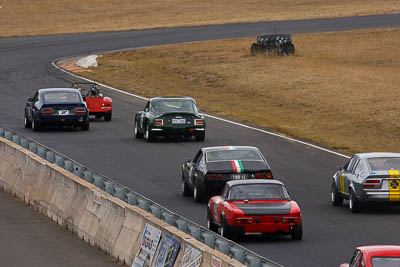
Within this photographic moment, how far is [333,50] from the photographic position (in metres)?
73.1

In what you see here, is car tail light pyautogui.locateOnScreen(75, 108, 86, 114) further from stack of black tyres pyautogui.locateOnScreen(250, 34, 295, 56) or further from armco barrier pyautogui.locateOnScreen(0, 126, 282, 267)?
stack of black tyres pyautogui.locateOnScreen(250, 34, 295, 56)

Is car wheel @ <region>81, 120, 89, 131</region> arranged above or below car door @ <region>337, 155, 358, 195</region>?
below

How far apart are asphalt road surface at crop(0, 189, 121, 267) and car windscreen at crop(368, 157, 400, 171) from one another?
6828 millimetres

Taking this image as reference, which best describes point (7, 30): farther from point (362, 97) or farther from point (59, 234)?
point (59, 234)

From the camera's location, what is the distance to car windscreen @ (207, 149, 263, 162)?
82.3 feet

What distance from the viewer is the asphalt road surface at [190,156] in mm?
20547

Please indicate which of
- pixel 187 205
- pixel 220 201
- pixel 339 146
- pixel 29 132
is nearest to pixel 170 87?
pixel 29 132

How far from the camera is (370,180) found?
23.6 m

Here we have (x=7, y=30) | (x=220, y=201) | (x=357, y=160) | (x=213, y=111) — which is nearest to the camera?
(x=220, y=201)

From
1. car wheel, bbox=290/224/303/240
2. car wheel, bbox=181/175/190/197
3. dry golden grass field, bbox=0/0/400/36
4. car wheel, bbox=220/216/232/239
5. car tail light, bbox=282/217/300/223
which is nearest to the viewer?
car tail light, bbox=282/217/300/223

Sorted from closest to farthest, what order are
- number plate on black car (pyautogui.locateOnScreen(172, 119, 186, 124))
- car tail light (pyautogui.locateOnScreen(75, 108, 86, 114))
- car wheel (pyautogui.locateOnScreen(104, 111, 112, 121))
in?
number plate on black car (pyautogui.locateOnScreen(172, 119, 186, 124)) → car tail light (pyautogui.locateOnScreen(75, 108, 86, 114)) → car wheel (pyautogui.locateOnScreen(104, 111, 112, 121))

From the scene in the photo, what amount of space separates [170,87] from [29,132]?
58.3 ft

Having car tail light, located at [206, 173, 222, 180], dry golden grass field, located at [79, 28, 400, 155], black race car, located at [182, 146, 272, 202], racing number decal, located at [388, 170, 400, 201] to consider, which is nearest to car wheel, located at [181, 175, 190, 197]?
black race car, located at [182, 146, 272, 202]

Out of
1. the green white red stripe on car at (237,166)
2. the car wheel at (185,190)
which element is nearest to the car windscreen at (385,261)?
the green white red stripe on car at (237,166)
